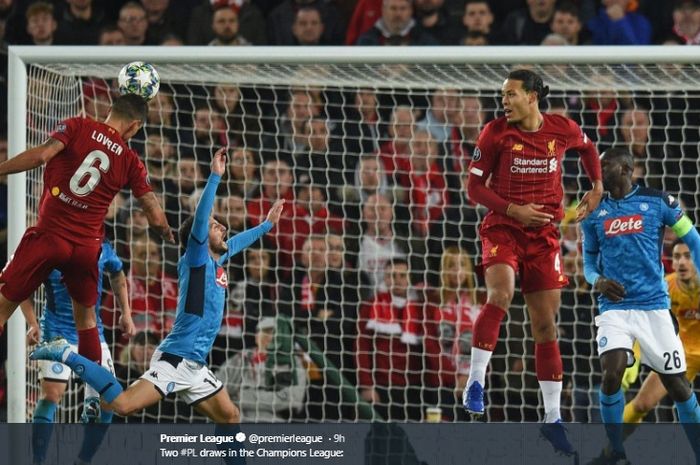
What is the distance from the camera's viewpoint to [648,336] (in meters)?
8.44

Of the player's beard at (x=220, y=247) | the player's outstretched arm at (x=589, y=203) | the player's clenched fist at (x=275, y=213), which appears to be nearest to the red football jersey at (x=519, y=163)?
the player's outstretched arm at (x=589, y=203)

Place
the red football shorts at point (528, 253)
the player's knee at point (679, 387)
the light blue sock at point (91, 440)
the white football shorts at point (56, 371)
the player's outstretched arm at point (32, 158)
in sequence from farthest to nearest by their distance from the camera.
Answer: the white football shorts at point (56, 371), the player's knee at point (679, 387), the red football shorts at point (528, 253), the light blue sock at point (91, 440), the player's outstretched arm at point (32, 158)

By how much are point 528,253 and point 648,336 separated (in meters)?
0.98

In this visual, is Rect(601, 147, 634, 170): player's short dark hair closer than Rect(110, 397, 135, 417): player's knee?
No

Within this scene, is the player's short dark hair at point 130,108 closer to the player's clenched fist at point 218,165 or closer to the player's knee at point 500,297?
the player's clenched fist at point 218,165

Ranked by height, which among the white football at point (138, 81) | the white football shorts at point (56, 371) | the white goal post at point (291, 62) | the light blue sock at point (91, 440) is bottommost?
the light blue sock at point (91, 440)

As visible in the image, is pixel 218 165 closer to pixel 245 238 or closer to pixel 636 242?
pixel 245 238

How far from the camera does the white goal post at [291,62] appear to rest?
29.2ft

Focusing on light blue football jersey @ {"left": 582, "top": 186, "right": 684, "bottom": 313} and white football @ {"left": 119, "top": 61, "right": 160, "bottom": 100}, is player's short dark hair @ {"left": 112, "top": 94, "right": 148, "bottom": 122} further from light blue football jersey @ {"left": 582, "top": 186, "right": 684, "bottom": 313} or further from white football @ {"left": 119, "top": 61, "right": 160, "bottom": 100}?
light blue football jersey @ {"left": 582, "top": 186, "right": 684, "bottom": 313}

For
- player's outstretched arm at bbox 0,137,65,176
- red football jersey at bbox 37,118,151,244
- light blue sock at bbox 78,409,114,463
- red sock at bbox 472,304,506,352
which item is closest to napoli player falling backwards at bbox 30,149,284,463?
light blue sock at bbox 78,409,114,463

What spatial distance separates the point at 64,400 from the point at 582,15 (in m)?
5.44

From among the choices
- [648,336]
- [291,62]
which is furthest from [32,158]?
[648,336]

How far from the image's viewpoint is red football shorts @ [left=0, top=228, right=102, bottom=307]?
308 inches

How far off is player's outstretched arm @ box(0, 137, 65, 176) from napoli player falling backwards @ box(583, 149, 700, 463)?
3.13 m
